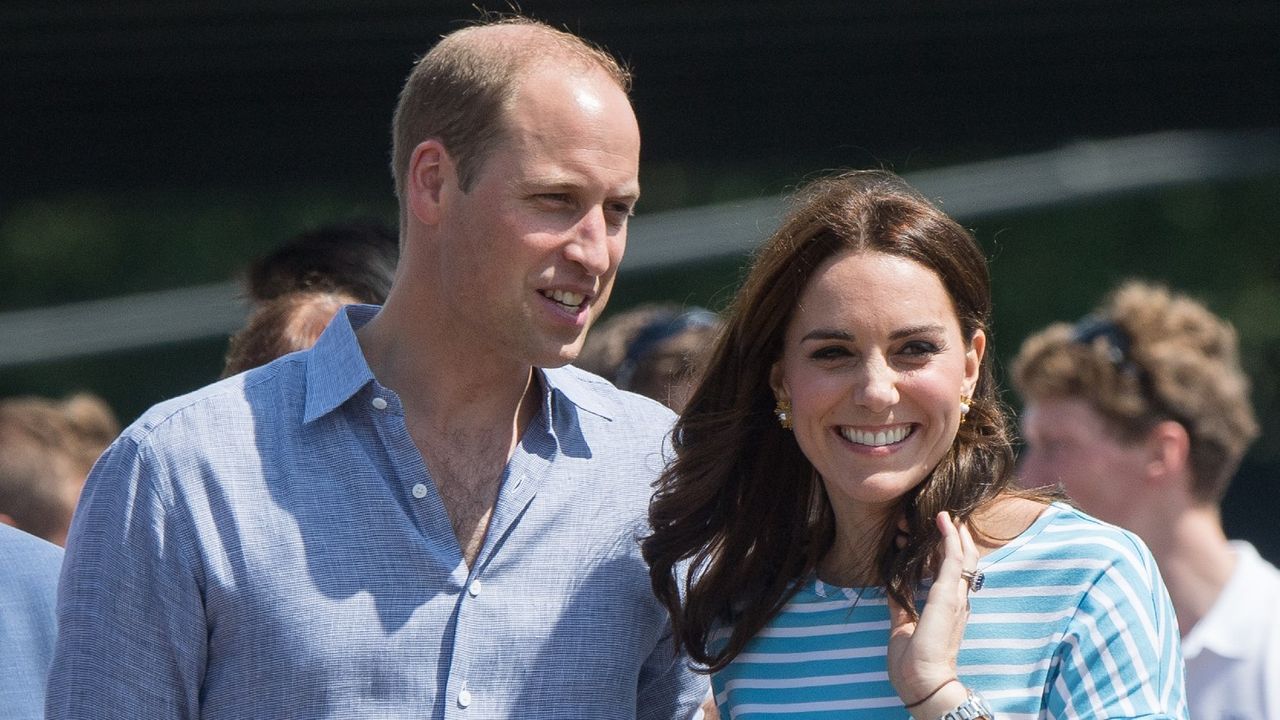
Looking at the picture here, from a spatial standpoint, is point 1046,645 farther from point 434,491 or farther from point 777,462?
point 434,491

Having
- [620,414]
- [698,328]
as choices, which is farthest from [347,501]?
[698,328]

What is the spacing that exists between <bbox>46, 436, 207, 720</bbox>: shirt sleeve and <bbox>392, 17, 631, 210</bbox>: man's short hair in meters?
0.66

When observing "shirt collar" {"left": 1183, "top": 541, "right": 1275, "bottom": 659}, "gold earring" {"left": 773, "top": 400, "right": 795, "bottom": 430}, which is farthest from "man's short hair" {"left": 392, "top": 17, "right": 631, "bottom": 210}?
"shirt collar" {"left": 1183, "top": 541, "right": 1275, "bottom": 659}

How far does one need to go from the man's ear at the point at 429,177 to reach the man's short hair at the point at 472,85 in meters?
0.02

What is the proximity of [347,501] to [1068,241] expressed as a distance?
784 cm

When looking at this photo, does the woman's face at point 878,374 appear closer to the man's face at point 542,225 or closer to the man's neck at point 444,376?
the man's face at point 542,225

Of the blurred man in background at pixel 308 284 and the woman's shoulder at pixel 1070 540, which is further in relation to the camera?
the blurred man in background at pixel 308 284

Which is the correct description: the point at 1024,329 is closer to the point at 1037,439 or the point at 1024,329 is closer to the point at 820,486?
the point at 1037,439

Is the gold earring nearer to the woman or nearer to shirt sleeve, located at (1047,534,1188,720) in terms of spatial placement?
the woman

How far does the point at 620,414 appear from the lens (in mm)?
2664

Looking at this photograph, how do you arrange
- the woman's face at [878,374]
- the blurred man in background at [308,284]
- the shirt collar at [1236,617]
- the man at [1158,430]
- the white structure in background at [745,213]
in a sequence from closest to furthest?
1. the woman's face at [878,374]
2. the blurred man in background at [308,284]
3. the shirt collar at [1236,617]
4. the man at [1158,430]
5. the white structure in background at [745,213]

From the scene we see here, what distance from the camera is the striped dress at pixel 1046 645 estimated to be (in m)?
2.11

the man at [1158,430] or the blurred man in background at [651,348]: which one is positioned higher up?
the blurred man in background at [651,348]

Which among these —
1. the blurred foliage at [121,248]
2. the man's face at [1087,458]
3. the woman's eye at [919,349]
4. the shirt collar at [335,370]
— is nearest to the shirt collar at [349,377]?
the shirt collar at [335,370]
